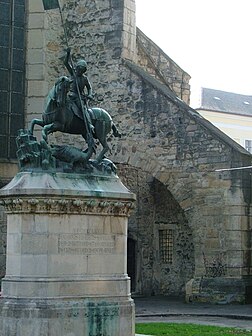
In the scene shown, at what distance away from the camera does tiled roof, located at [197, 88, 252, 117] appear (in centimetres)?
5079

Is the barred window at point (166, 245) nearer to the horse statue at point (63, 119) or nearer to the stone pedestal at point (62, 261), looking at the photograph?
the horse statue at point (63, 119)

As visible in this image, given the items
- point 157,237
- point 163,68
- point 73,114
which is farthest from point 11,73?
point 73,114

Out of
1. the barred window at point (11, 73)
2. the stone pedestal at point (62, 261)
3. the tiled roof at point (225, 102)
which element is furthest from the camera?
the tiled roof at point (225, 102)

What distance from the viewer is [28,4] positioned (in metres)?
23.8

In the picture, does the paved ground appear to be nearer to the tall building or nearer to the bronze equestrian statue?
the bronze equestrian statue

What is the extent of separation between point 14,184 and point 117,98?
13.7 metres

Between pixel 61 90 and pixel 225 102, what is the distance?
42.6 m

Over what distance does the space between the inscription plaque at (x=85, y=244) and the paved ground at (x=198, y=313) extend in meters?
5.62

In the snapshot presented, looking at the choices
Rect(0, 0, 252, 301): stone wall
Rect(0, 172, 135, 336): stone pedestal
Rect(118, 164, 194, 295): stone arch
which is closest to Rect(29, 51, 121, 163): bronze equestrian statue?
Rect(0, 172, 135, 336): stone pedestal

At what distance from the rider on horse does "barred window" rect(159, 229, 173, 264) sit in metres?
15.3

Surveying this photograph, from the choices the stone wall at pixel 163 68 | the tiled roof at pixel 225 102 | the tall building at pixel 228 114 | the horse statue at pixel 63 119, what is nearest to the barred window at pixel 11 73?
the stone wall at pixel 163 68

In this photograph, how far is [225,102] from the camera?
173 ft

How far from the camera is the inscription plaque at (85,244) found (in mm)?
10047

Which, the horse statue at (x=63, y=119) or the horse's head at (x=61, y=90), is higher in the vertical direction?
the horse's head at (x=61, y=90)
